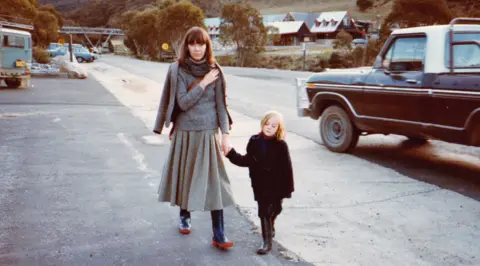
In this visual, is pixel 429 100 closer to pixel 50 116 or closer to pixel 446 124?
pixel 446 124

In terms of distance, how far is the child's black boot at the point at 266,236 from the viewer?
4.24 meters

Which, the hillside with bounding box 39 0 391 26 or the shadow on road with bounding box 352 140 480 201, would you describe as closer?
the shadow on road with bounding box 352 140 480 201

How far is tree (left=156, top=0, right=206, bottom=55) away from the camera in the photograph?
217 feet

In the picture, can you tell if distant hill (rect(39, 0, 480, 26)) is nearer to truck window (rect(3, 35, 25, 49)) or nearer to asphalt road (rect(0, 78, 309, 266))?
truck window (rect(3, 35, 25, 49))

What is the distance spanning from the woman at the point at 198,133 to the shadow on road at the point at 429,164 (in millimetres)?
3474

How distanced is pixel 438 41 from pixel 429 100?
0.84 m

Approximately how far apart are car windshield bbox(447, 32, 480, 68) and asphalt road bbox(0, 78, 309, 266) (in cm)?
382

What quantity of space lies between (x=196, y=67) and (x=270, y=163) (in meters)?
1.00

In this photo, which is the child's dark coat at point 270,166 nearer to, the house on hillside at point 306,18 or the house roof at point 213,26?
the house roof at point 213,26

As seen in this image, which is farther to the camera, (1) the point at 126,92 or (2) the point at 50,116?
(1) the point at 126,92

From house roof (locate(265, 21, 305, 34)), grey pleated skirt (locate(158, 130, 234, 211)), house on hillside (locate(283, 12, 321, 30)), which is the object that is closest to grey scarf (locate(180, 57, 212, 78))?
Result: grey pleated skirt (locate(158, 130, 234, 211))

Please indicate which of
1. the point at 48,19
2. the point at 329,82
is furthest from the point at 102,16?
the point at 329,82

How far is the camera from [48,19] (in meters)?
53.5

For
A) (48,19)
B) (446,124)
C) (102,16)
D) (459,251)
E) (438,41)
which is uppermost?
(102,16)
